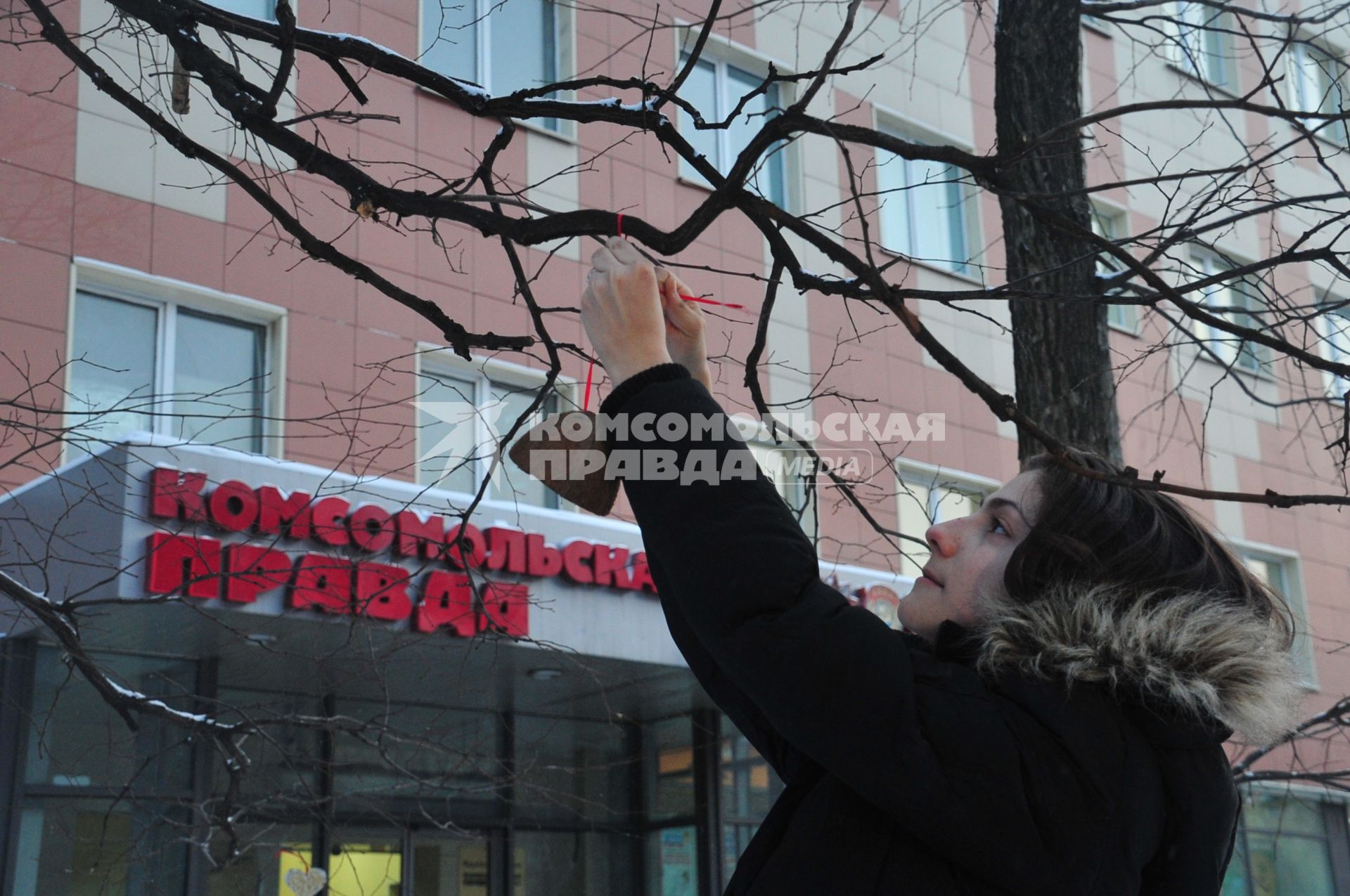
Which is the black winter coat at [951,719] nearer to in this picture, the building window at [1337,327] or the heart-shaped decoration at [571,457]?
the heart-shaped decoration at [571,457]

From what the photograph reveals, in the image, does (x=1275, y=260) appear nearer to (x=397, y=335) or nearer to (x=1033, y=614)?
(x=1033, y=614)

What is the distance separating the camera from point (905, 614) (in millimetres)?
1693

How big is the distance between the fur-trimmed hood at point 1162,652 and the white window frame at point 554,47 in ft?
27.4

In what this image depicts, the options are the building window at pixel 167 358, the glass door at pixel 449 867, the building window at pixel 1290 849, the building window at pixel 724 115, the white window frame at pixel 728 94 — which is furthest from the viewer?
the building window at pixel 1290 849

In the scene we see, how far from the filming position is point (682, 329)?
1805 mm

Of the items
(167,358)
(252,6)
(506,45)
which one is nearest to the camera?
(167,358)

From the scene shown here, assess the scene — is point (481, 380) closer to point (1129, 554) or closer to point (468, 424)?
point (468, 424)

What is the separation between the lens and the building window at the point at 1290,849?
41.5 ft

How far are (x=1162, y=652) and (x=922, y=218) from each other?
36.9ft

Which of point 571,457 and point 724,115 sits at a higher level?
point 724,115

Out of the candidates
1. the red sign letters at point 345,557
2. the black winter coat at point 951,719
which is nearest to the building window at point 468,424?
the red sign letters at point 345,557

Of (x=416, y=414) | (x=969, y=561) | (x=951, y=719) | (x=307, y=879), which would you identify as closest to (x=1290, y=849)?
(x=416, y=414)

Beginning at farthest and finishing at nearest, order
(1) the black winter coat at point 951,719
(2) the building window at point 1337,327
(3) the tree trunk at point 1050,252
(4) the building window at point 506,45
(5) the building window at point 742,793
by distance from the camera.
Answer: (5) the building window at point 742,793 → (4) the building window at point 506,45 → (3) the tree trunk at point 1050,252 → (2) the building window at point 1337,327 → (1) the black winter coat at point 951,719

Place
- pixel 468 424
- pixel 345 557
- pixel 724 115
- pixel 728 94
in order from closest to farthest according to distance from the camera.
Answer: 1. pixel 345 557
2. pixel 468 424
3. pixel 724 115
4. pixel 728 94
